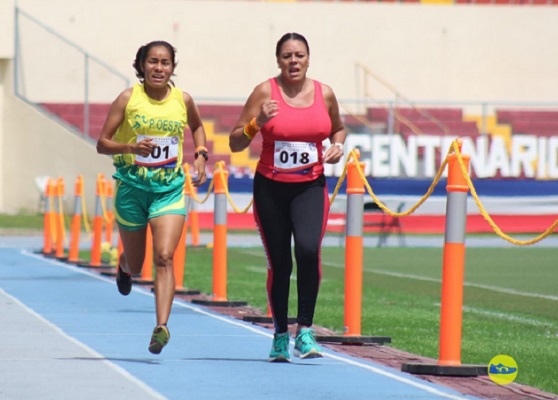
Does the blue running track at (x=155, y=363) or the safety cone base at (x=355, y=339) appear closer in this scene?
the blue running track at (x=155, y=363)

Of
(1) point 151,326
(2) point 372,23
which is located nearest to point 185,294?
(1) point 151,326

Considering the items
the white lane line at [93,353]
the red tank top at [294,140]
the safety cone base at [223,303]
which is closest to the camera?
the white lane line at [93,353]

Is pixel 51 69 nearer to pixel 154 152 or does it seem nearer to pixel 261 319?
pixel 261 319

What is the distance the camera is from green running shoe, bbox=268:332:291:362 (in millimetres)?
9812

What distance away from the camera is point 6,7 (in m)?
37.2

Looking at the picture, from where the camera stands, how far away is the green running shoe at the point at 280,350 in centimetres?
981

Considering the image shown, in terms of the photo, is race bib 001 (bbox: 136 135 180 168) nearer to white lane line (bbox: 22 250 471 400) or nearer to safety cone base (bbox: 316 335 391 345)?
white lane line (bbox: 22 250 471 400)

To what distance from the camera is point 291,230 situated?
10133mm

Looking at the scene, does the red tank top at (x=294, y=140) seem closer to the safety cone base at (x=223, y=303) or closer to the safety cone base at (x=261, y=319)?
the safety cone base at (x=261, y=319)

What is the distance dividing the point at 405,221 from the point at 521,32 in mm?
12427

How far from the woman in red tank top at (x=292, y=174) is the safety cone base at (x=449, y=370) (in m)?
0.83

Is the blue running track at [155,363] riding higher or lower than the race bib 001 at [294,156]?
lower

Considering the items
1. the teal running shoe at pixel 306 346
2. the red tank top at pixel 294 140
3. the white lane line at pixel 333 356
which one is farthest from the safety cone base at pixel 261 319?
the red tank top at pixel 294 140

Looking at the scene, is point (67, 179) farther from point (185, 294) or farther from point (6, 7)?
point (185, 294)
